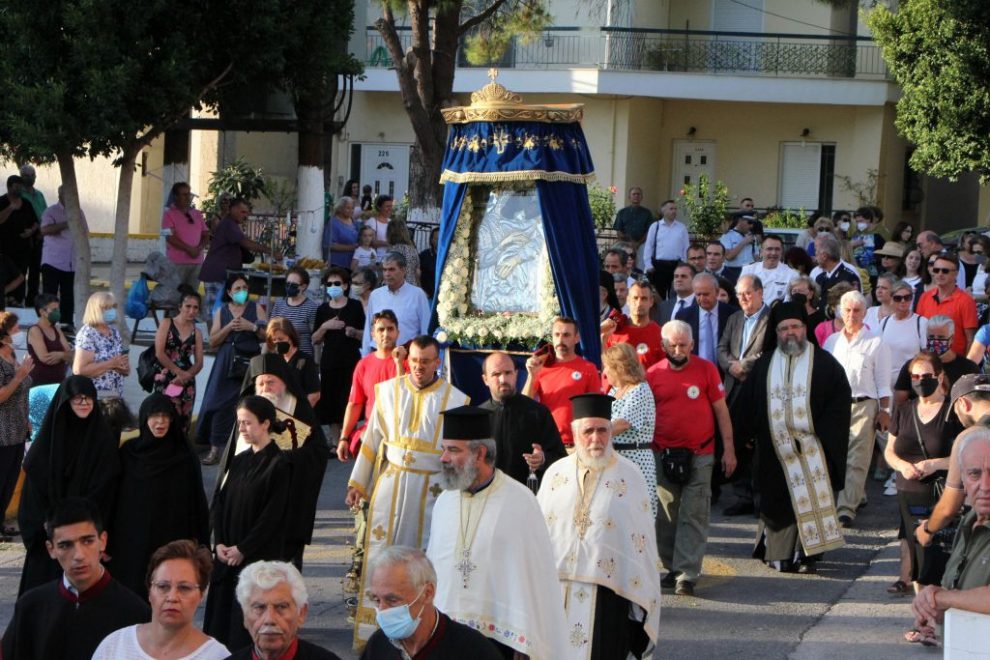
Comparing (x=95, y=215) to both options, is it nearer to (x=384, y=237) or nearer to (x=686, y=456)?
(x=384, y=237)

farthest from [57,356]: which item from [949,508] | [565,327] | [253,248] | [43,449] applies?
[949,508]

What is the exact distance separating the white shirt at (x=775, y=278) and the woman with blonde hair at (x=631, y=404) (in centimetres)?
478

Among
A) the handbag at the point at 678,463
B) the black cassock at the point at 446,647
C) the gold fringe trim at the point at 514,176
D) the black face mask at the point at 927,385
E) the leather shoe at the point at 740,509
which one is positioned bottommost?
the leather shoe at the point at 740,509

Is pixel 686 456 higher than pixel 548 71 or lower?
lower

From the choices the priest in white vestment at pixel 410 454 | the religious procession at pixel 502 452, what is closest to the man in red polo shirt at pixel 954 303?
the religious procession at pixel 502 452

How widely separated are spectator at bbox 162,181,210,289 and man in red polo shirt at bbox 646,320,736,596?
8773 millimetres

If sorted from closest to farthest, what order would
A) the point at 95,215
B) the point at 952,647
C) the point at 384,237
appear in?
the point at 952,647 → the point at 384,237 → the point at 95,215

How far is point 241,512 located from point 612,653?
2.12 m

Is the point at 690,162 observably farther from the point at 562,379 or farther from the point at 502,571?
the point at 502,571

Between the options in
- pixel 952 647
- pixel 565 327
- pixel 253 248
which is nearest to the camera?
pixel 952 647

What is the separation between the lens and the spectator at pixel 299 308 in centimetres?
1470

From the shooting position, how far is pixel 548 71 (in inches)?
1339

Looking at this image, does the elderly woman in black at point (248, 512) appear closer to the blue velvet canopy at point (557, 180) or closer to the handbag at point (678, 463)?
the handbag at point (678, 463)

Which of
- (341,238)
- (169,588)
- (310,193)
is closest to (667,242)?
(341,238)
